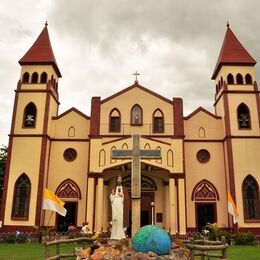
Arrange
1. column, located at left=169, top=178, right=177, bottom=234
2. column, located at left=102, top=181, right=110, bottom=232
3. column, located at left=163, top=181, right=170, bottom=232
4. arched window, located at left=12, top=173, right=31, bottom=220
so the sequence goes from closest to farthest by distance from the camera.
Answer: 1. column, located at left=169, top=178, right=177, bottom=234
2. arched window, located at left=12, top=173, right=31, bottom=220
3. column, located at left=102, top=181, right=110, bottom=232
4. column, located at left=163, top=181, right=170, bottom=232

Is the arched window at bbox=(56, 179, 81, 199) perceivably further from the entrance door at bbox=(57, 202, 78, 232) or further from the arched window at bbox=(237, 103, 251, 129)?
the arched window at bbox=(237, 103, 251, 129)

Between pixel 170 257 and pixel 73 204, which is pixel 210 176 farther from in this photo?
pixel 170 257

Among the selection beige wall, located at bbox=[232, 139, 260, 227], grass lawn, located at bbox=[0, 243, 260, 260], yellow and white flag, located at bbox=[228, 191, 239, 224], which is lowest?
grass lawn, located at bbox=[0, 243, 260, 260]

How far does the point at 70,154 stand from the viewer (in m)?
27.4

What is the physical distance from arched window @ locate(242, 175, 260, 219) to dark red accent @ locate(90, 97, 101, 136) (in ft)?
38.7

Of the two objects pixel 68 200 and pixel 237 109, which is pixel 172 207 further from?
pixel 237 109

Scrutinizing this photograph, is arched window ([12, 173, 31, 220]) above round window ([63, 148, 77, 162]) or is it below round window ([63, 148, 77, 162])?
below

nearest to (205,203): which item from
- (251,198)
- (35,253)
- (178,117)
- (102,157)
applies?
(251,198)

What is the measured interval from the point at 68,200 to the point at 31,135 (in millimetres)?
5707

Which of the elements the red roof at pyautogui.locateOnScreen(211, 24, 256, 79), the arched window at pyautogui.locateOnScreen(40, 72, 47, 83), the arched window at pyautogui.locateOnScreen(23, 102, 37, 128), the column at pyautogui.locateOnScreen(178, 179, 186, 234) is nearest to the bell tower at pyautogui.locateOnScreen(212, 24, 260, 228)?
the red roof at pyautogui.locateOnScreen(211, 24, 256, 79)

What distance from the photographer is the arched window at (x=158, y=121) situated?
1080 inches

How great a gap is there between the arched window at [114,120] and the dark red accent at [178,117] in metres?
4.48

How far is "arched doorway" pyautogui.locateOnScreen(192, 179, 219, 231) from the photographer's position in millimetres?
26109

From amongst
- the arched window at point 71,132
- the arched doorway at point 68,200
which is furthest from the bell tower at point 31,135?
the arched doorway at point 68,200
